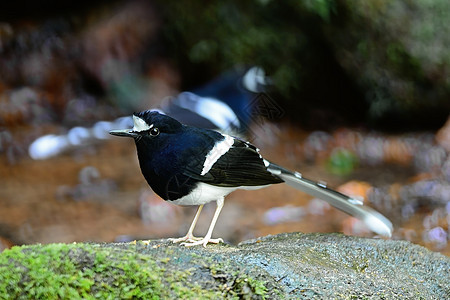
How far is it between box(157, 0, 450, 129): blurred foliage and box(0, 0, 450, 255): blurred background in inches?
0.7

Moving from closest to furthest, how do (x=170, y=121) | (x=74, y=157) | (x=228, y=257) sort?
(x=228, y=257)
(x=170, y=121)
(x=74, y=157)

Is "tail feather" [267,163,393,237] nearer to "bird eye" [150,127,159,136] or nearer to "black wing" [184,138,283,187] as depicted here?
"black wing" [184,138,283,187]

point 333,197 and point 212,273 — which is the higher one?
point 212,273

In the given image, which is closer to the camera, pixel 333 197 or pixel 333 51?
pixel 333 197

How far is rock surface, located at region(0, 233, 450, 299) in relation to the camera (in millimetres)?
2572

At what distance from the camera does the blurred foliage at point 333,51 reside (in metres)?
7.78

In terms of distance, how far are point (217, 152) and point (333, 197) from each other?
39.3 inches

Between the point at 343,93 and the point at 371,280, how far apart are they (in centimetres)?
595

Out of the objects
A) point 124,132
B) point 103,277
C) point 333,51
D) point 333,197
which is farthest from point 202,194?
point 333,51

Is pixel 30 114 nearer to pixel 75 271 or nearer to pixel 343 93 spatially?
pixel 343 93

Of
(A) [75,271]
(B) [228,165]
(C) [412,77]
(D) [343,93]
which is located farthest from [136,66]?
(A) [75,271]

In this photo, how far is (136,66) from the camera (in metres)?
10.0

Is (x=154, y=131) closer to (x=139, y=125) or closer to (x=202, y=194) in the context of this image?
(x=139, y=125)

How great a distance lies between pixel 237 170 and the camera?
3402 mm
